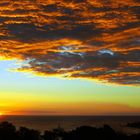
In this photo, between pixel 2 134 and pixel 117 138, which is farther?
pixel 117 138

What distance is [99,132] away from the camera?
5544 cm

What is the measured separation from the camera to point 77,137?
54.2m

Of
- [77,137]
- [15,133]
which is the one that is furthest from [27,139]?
[77,137]

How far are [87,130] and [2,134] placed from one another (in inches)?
450

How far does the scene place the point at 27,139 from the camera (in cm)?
5275

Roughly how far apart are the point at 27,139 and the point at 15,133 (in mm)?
1658

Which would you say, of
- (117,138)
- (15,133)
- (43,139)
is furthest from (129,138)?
(15,133)

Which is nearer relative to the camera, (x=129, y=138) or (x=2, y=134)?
(x=2, y=134)

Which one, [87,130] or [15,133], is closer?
[15,133]

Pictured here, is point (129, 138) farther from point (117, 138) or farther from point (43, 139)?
point (43, 139)

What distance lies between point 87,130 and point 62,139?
357 centimetres

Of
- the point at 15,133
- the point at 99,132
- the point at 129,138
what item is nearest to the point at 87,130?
the point at 99,132

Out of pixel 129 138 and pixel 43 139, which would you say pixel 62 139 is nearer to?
pixel 43 139

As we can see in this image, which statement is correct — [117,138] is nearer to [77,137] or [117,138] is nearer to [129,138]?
[129,138]
